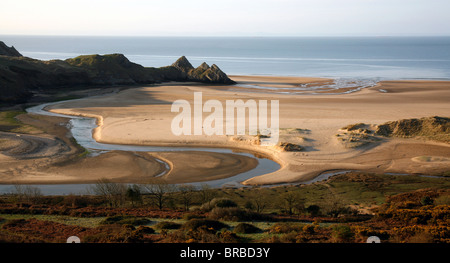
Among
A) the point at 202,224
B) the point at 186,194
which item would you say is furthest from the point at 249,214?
the point at 186,194

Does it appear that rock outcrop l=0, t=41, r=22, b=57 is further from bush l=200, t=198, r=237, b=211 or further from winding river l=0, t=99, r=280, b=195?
bush l=200, t=198, r=237, b=211

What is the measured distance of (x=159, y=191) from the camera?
22781 mm

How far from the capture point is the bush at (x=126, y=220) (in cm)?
1645

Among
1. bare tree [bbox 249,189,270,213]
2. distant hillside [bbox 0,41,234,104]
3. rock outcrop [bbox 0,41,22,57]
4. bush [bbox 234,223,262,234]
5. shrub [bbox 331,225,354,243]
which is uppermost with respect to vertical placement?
rock outcrop [bbox 0,41,22,57]

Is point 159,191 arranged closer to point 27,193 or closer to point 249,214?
point 249,214

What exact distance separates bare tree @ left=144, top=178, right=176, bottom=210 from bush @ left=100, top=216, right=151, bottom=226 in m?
3.52

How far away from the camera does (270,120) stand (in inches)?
1619

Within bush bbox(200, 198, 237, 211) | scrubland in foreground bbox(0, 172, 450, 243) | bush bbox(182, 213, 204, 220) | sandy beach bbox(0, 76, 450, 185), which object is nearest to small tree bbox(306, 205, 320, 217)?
scrubland in foreground bbox(0, 172, 450, 243)

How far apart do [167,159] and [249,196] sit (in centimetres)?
950

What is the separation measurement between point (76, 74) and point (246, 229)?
186 feet

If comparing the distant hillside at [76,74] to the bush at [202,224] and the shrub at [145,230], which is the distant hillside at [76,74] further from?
the bush at [202,224]

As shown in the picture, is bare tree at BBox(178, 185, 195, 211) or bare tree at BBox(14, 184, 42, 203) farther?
bare tree at BBox(178, 185, 195, 211)

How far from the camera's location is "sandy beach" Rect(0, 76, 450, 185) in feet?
88.8

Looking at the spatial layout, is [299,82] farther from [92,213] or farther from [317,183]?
[92,213]
